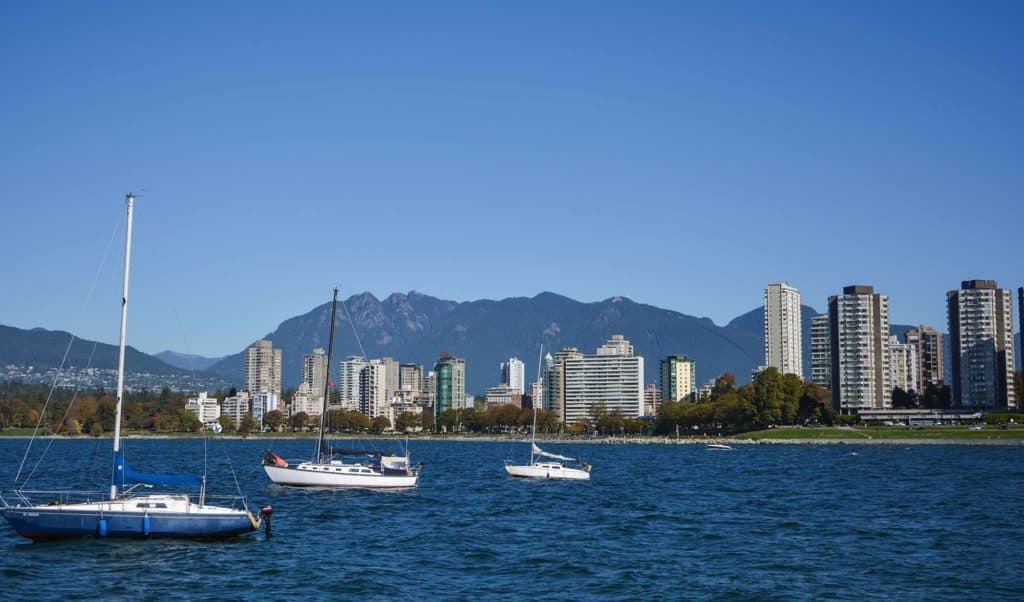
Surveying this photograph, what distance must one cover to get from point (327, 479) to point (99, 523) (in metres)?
36.9

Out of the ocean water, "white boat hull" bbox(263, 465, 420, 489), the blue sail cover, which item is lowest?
the ocean water

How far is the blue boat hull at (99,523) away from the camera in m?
45.8

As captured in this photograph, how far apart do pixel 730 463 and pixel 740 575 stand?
9677 cm

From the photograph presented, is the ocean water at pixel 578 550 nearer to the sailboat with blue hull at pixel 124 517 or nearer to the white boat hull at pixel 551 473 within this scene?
the sailboat with blue hull at pixel 124 517

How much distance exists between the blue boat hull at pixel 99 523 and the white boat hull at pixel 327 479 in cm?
3499

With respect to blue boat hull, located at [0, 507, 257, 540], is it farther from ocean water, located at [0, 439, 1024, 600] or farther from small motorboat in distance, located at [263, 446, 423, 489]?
small motorboat in distance, located at [263, 446, 423, 489]

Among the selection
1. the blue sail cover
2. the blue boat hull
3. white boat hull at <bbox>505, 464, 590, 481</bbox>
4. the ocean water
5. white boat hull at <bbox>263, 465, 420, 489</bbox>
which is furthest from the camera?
white boat hull at <bbox>505, 464, 590, 481</bbox>

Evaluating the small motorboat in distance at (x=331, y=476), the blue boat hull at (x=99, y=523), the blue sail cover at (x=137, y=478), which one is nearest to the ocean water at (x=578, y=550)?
the blue boat hull at (x=99, y=523)

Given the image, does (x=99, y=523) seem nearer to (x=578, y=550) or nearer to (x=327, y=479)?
(x=578, y=550)

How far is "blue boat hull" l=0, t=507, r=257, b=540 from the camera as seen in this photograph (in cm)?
4575

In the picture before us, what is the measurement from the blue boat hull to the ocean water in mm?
624

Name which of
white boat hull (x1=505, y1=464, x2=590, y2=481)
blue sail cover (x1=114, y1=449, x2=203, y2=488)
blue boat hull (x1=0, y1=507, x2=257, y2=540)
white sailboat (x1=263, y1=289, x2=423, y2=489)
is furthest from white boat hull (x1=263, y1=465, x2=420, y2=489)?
blue boat hull (x1=0, y1=507, x2=257, y2=540)

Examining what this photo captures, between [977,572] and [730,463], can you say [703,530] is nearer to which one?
[977,572]

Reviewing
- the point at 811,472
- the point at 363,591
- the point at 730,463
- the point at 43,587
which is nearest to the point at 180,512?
the point at 43,587
